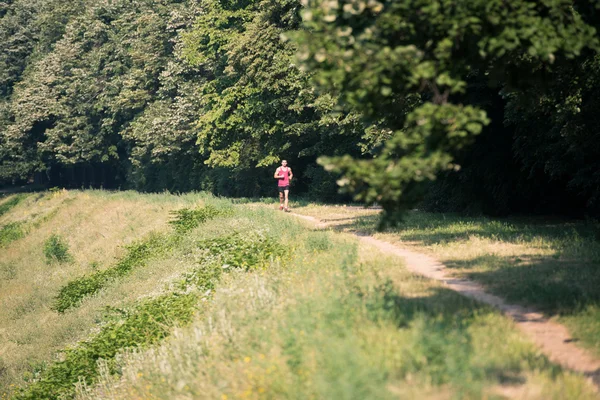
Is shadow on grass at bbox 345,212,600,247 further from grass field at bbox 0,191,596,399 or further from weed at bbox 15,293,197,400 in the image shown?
weed at bbox 15,293,197,400

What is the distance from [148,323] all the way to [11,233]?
36649 millimetres

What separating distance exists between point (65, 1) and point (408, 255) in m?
68.1

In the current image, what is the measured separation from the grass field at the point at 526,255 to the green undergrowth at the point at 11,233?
2918cm

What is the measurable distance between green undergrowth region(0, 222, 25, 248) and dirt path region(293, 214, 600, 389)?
3790 centimetres

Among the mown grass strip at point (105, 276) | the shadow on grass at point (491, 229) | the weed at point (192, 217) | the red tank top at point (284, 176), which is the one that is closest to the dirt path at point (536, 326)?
the shadow on grass at point (491, 229)

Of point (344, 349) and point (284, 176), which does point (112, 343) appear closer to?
point (344, 349)

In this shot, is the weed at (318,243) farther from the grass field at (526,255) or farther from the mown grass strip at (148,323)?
the grass field at (526,255)

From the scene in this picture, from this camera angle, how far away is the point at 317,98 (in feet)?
102

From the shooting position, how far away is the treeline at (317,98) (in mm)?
9180

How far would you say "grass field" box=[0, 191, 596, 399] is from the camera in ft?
25.5

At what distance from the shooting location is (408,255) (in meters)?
16.7

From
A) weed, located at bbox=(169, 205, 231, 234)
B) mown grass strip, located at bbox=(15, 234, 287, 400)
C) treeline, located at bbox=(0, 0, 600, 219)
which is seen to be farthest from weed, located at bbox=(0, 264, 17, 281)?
mown grass strip, located at bbox=(15, 234, 287, 400)

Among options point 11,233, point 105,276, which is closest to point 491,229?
point 105,276

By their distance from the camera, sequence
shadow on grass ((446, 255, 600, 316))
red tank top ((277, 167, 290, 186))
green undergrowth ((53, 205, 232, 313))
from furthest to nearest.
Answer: red tank top ((277, 167, 290, 186)) < green undergrowth ((53, 205, 232, 313)) < shadow on grass ((446, 255, 600, 316))
